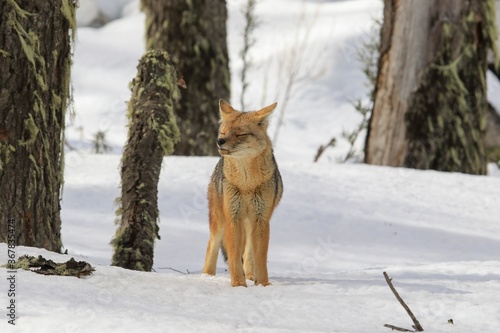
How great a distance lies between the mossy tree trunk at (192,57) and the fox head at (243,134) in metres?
6.15

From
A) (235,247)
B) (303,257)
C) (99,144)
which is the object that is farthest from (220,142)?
(99,144)

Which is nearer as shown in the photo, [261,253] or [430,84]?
[261,253]

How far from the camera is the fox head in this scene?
15.1 ft

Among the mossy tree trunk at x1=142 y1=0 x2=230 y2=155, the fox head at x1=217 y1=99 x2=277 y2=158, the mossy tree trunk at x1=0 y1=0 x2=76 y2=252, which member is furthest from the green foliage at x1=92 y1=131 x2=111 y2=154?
the fox head at x1=217 y1=99 x2=277 y2=158

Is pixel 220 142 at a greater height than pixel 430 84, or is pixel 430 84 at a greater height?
pixel 430 84

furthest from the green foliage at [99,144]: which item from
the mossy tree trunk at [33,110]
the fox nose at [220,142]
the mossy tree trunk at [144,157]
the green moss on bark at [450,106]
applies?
the fox nose at [220,142]

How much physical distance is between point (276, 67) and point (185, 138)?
9567 millimetres

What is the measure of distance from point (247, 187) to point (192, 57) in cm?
659

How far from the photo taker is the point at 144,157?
601 cm

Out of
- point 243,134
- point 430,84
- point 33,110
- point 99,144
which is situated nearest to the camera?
point 243,134

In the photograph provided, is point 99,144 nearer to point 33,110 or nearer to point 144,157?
point 144,157

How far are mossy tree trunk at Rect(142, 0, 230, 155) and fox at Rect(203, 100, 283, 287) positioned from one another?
243 inches

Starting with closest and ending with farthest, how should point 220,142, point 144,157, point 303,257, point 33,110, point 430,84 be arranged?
point 220,142, point 33,110, point 144,157, point 303,257, point 430,84

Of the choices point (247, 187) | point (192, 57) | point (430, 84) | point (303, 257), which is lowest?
point (303, 257)
